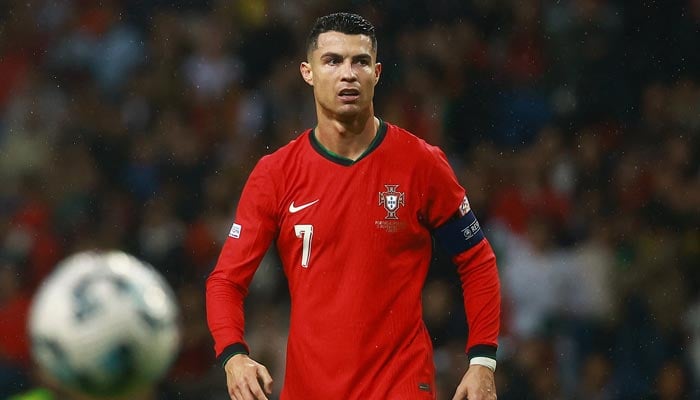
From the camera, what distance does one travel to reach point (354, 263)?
4.85 metres

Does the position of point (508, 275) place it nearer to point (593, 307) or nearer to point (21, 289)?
point (593, 307)

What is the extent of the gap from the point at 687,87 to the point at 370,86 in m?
5.77

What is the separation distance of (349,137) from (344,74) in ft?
0.80

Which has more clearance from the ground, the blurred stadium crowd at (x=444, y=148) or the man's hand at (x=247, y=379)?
the blurred stadium crowd at (x=444, y=148)

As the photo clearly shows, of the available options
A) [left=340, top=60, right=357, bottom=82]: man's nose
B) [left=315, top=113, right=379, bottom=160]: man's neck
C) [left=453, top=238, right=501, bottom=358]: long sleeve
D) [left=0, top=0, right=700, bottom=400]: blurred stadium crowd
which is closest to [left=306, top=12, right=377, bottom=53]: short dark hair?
[left=340, top=60, right=357, bottom=82]: man's nose

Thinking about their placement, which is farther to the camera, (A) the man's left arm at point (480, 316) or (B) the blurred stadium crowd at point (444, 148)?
(B) the blurred stadium crowd at point (444, 148)

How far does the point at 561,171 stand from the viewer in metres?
9.64

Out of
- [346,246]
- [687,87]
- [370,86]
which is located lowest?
[346,246]

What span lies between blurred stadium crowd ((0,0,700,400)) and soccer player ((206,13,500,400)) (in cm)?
328

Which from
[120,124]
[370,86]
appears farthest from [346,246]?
[120,124]

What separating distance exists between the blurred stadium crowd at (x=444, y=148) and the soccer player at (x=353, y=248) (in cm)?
328

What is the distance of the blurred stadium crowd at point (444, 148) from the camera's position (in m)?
8.65

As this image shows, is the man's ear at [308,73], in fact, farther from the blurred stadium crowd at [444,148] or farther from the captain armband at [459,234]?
the blurred stadium crowd at [444,148]

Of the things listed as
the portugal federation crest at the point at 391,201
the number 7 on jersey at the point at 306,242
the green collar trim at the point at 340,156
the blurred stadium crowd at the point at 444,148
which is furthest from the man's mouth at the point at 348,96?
the blurred stadium crowd at the point at 444,148
